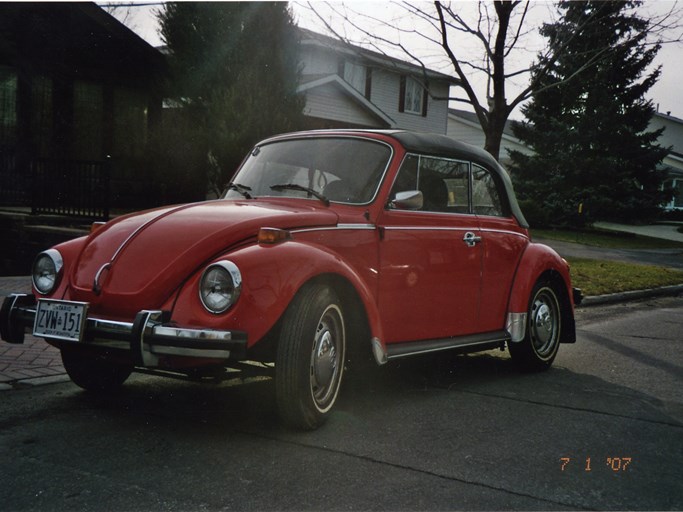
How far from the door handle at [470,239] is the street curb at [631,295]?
649cm

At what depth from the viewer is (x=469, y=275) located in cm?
554

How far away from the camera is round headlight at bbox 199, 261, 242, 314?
3740 mm

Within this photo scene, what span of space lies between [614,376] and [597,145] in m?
27.4

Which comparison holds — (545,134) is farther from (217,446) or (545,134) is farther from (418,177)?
(217,446)

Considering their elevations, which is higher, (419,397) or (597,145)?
(597,145)

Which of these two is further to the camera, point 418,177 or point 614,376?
point 614,376

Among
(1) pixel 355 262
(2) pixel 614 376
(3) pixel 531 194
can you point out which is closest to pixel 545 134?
(3) pixel 531 194

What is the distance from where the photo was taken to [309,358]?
13.0ft

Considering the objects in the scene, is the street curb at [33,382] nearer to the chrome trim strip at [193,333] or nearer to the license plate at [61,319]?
the license plate at [61,319]

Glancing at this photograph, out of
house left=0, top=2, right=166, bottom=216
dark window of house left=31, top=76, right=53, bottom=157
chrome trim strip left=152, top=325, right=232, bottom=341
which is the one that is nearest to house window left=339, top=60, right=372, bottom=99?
house left=0, top=2, right=166, bottom=216

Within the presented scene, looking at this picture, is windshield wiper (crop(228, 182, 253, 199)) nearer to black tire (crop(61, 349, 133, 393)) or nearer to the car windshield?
the car windshield

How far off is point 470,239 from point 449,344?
32.7 inches

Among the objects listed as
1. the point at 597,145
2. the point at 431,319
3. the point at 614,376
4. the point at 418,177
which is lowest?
the point at 614,376
